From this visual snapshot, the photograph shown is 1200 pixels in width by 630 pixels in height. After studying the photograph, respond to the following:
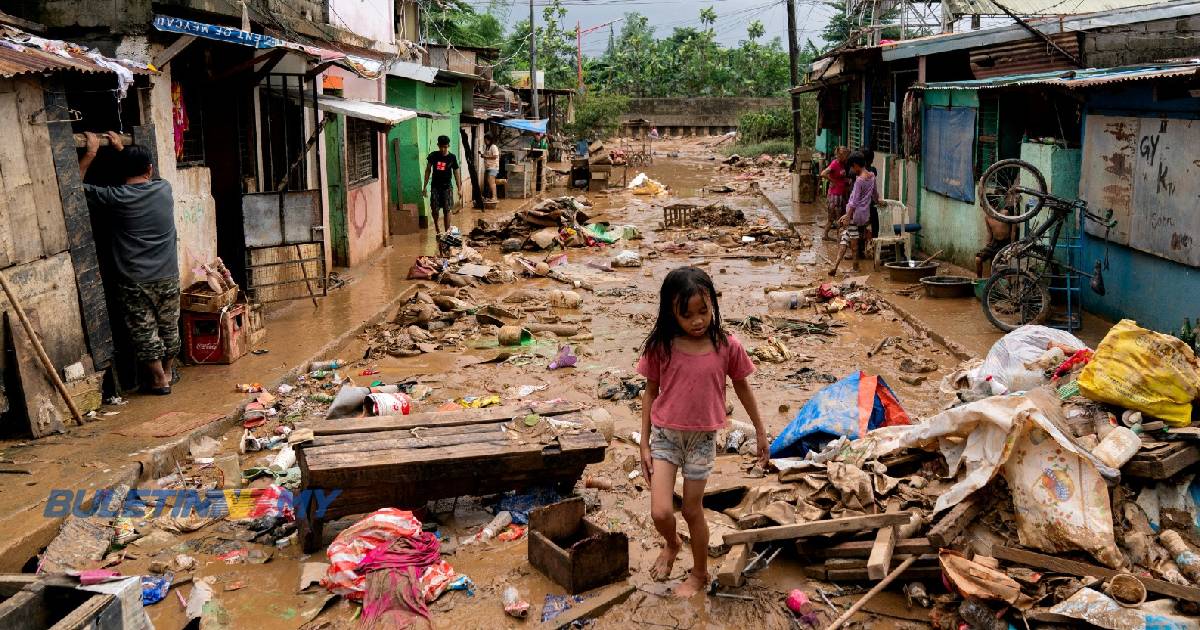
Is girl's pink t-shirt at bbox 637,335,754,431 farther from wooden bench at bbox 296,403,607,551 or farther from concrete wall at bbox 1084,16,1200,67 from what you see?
concrete wall at bbox 1084,16,1200,67

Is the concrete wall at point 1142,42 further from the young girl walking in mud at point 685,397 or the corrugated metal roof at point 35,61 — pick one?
the corrugated metal roof at point 35,61

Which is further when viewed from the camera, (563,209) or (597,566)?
(563,209)

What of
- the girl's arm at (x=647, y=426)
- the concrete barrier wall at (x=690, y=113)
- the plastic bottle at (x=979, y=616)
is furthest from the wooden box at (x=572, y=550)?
the concrete barrier wall at (x=690, y=113)

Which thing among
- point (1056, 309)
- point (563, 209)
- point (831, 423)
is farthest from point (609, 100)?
point (831, 423)

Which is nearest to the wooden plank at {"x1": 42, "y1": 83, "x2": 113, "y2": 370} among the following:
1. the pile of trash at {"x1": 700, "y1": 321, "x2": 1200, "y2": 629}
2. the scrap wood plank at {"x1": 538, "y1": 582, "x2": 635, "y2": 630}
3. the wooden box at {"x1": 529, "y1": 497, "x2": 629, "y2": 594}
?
the wooden box at {"x1": 529, "y1": 497, "x2": 629, "y2": 594}

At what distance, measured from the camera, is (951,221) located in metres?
14.8

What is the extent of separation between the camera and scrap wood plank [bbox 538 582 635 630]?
15.4ft

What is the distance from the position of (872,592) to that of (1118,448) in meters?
1.46

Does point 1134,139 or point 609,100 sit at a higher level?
point 609,100

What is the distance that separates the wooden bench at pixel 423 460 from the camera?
5.46m

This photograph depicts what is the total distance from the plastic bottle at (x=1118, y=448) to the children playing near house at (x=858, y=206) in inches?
382

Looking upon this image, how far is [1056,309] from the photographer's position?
10.8 m

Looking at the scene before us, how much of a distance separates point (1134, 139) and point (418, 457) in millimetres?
7806

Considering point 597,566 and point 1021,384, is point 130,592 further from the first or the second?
point 1021,384
